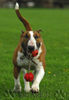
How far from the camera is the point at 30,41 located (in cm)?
710

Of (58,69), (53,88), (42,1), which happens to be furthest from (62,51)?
(42,1)

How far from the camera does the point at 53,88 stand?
831 cm

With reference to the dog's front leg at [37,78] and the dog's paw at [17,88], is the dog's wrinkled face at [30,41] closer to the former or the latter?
the dog's front leg at [37,78]

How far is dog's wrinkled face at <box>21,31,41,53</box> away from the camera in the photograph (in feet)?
23.0

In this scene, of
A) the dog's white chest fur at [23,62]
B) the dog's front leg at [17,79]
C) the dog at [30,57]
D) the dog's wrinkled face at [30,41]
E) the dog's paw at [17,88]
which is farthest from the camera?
the dog's paw at [17,88]

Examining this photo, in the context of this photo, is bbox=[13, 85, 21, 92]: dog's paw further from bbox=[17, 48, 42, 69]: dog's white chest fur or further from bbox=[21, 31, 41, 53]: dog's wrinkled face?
bbox=[21, 31, 41, 53]: dog's wrinkled face

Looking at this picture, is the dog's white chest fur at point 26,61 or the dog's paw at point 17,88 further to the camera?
the dog's paw at point 17,88

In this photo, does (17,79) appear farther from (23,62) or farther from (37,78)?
(37,78)

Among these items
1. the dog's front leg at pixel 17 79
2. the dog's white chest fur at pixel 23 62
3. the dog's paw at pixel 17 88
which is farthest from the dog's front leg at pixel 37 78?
the dog's paw at pixel 17 88

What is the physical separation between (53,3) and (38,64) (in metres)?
74.0

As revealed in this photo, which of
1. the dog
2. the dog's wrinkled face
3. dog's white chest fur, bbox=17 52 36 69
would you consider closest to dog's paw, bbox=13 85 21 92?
the dog

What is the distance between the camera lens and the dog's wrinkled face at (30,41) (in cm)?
702

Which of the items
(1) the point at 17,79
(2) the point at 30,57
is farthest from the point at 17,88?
(2) the point at 30,57

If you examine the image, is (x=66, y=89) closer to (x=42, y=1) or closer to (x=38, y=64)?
(x=38, y=64)
